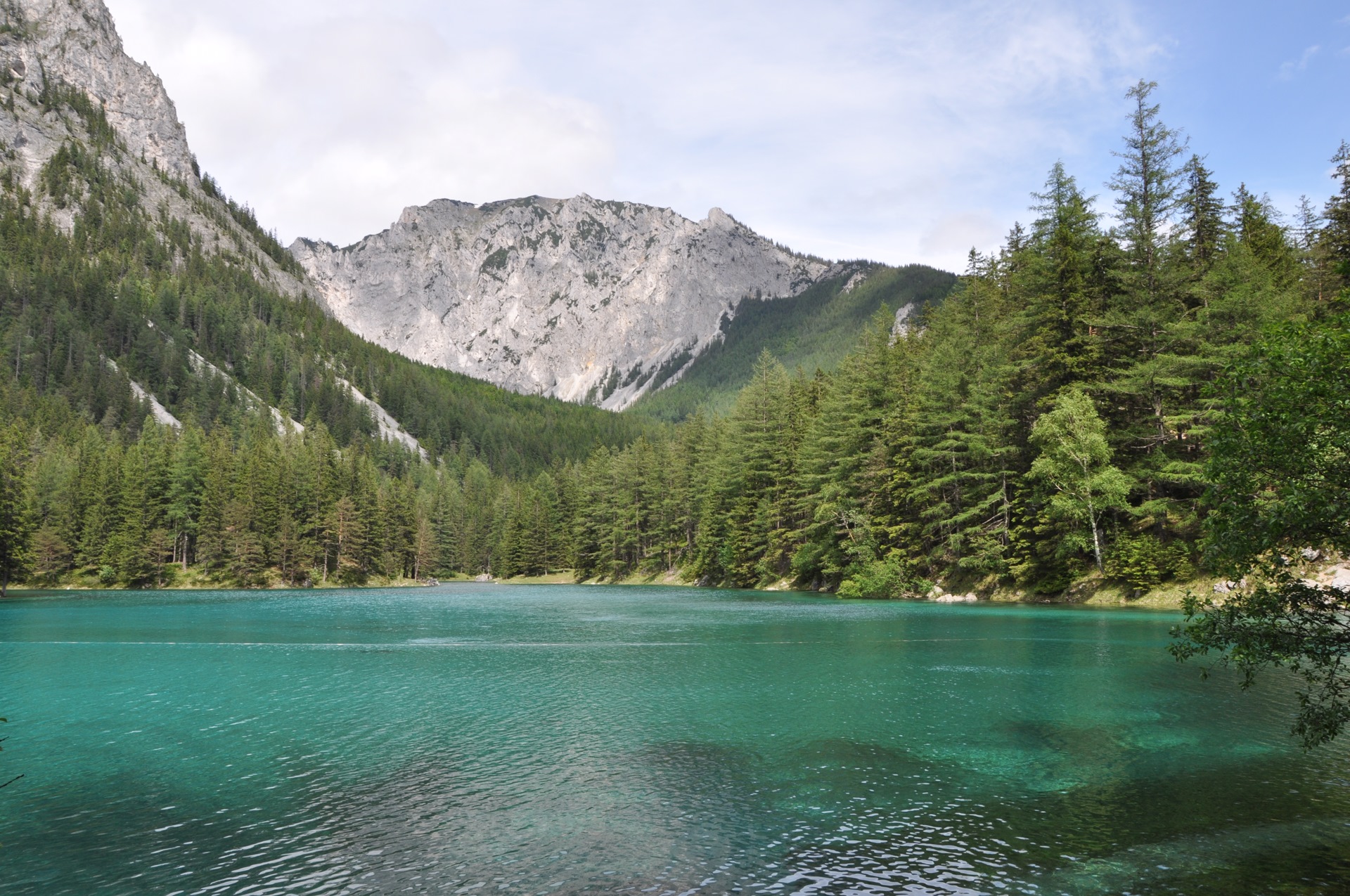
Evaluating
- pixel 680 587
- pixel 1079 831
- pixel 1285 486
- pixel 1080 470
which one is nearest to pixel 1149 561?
pixel 1080 470

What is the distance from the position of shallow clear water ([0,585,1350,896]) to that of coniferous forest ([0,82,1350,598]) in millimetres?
5653

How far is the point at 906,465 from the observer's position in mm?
66625

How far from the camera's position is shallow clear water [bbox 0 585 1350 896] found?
38.1ft

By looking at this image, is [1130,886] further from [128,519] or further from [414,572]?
[414,572]

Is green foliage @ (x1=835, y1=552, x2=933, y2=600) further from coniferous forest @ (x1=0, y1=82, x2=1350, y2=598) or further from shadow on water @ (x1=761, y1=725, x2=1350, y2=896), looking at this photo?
shadow on water @ (x1=761, y1=725, x2=1350, y2=896)

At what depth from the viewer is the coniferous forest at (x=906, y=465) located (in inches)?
1948

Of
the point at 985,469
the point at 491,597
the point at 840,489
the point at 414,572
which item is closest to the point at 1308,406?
the point at 985,469

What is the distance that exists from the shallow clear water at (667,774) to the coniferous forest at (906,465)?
18.5 feet

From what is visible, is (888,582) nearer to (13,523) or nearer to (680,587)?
(680,587)

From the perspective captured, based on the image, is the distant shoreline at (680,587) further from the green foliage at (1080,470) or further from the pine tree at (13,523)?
the pine tree at (13,523)

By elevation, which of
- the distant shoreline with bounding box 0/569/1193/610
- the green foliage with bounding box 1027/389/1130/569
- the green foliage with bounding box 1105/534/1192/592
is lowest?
the distant shoreline with bounding box 0/569/1193/610

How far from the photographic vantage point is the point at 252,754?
18469 millimetres

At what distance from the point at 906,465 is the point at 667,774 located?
5421 cm

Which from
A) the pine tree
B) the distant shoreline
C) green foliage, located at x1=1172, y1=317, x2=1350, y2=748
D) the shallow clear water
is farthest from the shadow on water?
the pine tree
